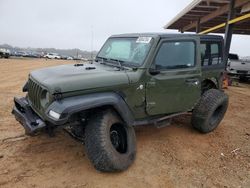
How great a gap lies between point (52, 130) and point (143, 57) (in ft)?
5.69

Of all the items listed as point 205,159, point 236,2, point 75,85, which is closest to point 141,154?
point 205,159

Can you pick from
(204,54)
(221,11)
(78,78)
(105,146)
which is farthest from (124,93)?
(221,11)

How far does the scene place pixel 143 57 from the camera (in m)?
4.51

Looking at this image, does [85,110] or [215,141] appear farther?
[215,141]

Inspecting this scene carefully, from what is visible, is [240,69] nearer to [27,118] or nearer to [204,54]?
[204,54]

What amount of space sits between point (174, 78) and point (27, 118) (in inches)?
92.2

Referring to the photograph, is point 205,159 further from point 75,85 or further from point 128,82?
point 75,85

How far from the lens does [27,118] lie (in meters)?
4.07

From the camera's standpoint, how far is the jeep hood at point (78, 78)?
12.2ft

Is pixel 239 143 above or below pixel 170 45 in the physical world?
below

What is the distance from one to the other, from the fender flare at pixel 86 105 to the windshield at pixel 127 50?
783 mm

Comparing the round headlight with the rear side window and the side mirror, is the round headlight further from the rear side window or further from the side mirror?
the rear side window

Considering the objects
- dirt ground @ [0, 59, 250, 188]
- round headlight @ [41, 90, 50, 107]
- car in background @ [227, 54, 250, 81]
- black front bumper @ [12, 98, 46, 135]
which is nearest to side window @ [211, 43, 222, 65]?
dirt ground @ [0, 59, 250, 188]

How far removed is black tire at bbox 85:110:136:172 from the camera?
3.78 m
